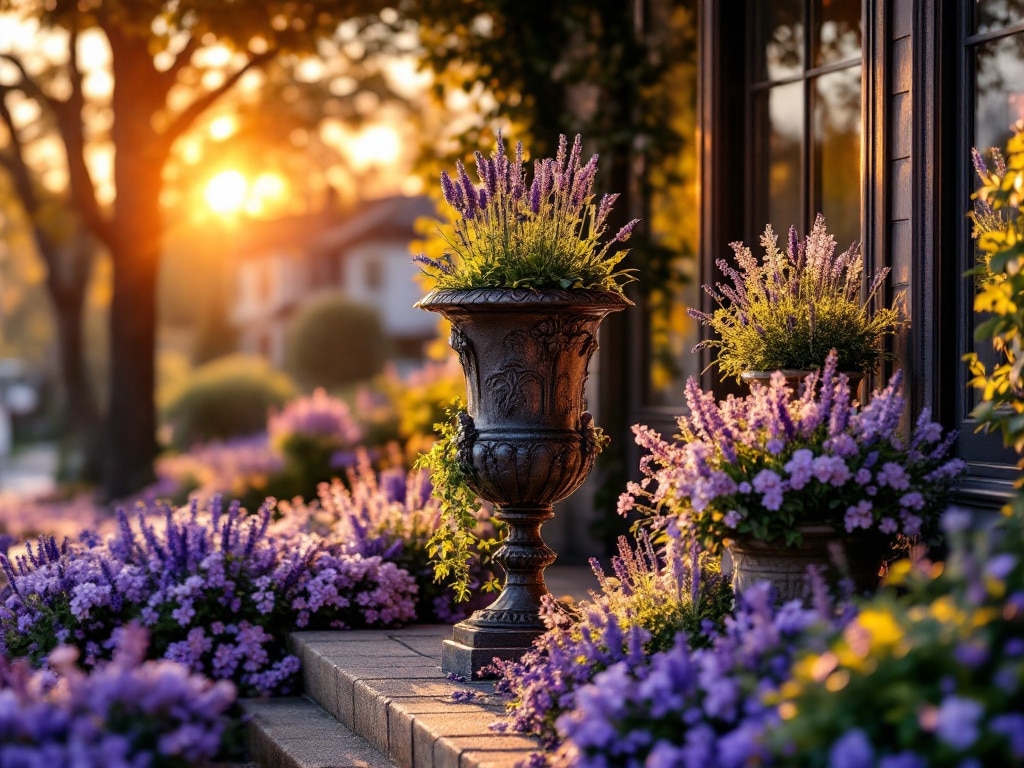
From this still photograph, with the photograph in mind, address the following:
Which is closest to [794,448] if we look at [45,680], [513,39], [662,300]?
[45,680]

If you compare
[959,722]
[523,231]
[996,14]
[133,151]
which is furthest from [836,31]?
[133,151]

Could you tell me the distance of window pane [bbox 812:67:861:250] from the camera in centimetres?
604

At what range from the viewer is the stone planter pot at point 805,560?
3.84 m

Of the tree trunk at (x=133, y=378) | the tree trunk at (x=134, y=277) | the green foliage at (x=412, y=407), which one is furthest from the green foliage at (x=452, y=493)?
the tree trunk at (x=133, y=378)

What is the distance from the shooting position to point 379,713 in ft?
14.1

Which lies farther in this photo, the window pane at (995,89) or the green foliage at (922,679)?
the window pane at (995,89)

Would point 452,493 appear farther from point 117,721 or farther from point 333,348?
point 333,348

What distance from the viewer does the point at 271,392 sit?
19797 mm

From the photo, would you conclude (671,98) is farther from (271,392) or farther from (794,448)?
(271,392)

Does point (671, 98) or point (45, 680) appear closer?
point (45, 680)

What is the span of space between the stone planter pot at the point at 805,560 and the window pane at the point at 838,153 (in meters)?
2.36

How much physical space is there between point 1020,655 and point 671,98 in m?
5.72

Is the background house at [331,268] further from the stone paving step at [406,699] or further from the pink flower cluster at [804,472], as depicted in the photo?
the pink flower cluster at [804,472]

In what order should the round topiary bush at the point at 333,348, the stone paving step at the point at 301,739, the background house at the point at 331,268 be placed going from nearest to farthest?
the stone paving step at the point at 301,739
the round topiary bush at the point at 333,348
the background house at the point at 331,268
